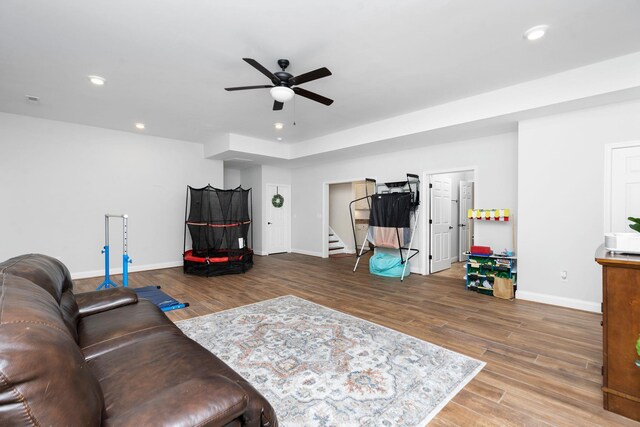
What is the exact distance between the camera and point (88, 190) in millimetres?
5512

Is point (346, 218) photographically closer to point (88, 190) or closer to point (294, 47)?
point (88, 190)

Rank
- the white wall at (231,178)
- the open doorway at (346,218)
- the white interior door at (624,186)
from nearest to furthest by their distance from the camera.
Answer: the white interior door at (624,186) → the white wall at (231,178) → the open doorway at (346,218)

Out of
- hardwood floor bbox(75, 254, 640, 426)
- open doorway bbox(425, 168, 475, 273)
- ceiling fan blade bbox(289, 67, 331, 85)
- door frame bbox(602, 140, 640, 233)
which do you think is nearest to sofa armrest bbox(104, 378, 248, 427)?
hardwood floor bbox(75, 254, 640, 426)

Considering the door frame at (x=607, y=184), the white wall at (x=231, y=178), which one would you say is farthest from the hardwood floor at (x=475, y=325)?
the white wall at (x=231, y=178)

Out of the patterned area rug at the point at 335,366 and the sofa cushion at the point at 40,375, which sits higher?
the sofa cushion at the point at 40,375

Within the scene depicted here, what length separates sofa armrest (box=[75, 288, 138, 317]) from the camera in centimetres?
216

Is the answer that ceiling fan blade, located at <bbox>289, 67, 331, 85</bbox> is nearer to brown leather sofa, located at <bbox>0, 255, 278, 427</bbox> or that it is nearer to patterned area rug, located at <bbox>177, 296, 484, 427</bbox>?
brown leather sofa, located at <bbox>0, 255, 278, 427</bbox>

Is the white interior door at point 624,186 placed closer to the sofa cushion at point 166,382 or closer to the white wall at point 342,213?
the sofa cushion at point 166,382

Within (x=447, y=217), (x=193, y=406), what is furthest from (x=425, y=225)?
(x=193, y=406)

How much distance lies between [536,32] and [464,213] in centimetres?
509

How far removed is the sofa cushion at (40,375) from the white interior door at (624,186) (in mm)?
4991

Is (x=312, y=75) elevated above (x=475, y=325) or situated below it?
above

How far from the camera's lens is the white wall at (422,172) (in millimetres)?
4719

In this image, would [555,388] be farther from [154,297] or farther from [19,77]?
[19,77]
